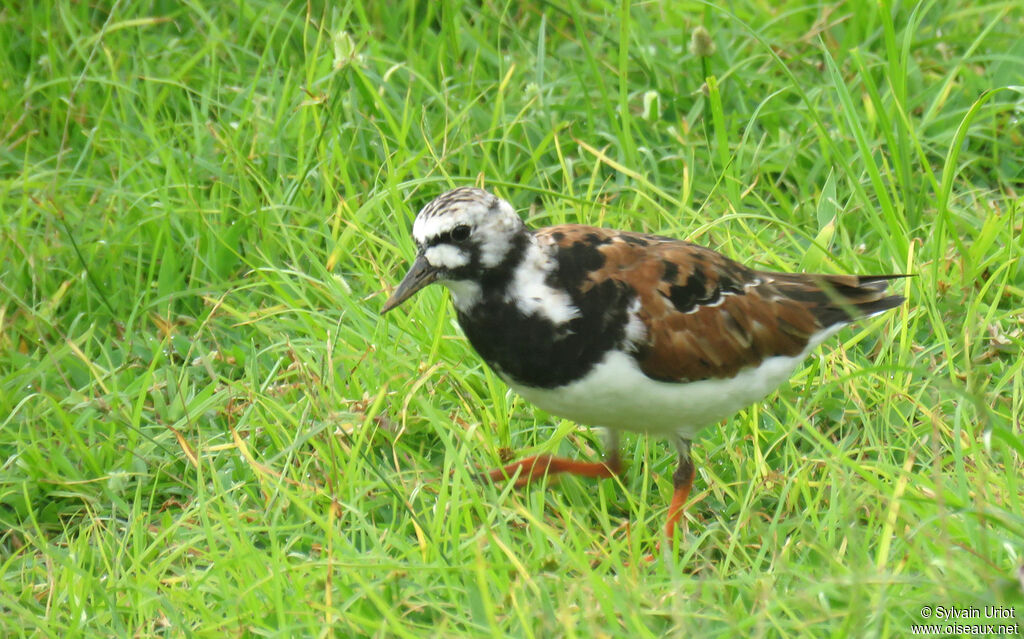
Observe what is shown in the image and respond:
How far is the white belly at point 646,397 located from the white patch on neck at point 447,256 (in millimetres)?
435

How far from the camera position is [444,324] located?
Result: 4.89m

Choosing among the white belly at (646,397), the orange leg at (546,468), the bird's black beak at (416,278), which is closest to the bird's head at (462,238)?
the bird's black beak at (416,278)

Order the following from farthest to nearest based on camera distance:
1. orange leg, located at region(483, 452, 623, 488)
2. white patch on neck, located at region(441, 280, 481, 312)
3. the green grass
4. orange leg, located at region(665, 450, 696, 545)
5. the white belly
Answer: orange leg, located at region(483, 452, 623, 488) → orange leg, located at region(665, 450, 696, 545) → white patch on neck, located at region(441, 280, 481, 312) → the white belly → the green grass

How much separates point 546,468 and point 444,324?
32.5 inches

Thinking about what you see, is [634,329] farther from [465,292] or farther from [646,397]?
[465,292]

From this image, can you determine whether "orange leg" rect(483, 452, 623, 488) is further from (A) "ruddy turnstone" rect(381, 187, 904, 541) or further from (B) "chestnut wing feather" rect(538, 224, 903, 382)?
(B) "chestnut wing feather" rect(538, 224, 903, 382)

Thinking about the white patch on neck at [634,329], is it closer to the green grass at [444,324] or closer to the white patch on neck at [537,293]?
the white patch on neck at [537,293]

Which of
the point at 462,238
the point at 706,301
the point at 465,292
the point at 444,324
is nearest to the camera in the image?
the point at 462,238

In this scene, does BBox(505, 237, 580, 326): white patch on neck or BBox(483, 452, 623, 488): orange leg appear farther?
BBox(483, 452, 623, 488): orange leg

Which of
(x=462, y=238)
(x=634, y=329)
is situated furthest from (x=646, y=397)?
(x=462, y=238)

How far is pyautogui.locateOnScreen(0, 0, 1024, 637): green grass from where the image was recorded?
12.1ft

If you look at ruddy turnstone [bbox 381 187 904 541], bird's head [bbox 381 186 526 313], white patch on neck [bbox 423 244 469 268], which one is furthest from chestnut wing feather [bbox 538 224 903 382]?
white patch on neck [bbox 423 244 469 268]

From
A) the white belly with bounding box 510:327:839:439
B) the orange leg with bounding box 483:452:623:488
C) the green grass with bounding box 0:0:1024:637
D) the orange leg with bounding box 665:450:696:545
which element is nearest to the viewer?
the green grass with bounding box 0:0:1024:637

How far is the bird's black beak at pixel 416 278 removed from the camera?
3.98 m
